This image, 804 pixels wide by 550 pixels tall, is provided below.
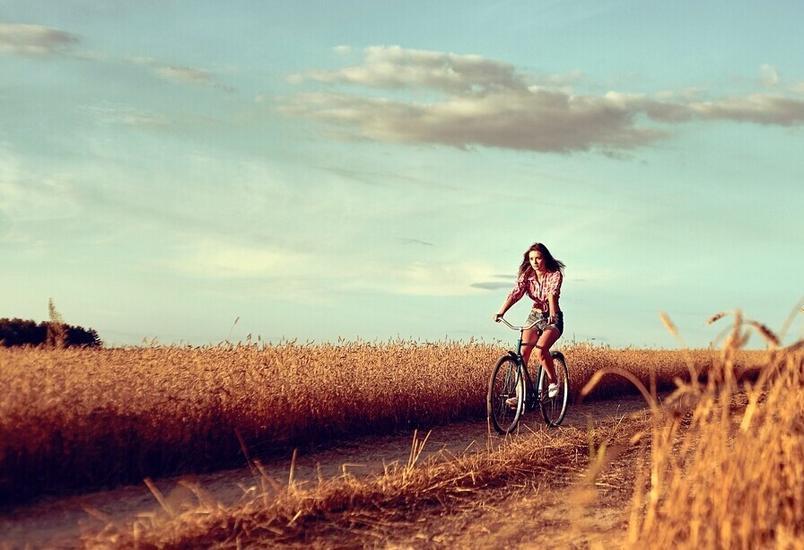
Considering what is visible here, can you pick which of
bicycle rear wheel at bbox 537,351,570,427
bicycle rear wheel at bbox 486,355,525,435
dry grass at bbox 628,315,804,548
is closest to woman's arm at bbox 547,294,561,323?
bicycle rear wheel at bbox 486,355,525,435

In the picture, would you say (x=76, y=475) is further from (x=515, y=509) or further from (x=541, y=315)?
(x=541, y=315)

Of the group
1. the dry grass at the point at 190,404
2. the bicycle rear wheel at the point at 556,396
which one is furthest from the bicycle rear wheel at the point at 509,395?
the dry grass at the point at 190,404

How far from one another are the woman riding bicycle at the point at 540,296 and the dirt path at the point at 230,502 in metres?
1.70

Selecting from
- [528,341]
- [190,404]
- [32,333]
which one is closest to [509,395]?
[528,341]

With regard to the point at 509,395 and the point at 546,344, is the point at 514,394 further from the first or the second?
the point at 546,344

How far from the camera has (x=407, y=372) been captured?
13.5m

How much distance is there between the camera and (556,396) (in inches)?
537

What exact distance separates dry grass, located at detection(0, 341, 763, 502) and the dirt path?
33cm

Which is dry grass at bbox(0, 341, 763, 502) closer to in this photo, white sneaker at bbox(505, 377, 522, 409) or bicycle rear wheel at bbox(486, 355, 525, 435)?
bicycle rear wheel at bbox(486, 355, 525, 435)

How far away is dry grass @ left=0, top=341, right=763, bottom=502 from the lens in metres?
8.27

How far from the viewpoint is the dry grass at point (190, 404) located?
8.27 metres

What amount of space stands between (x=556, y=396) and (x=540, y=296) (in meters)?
1.83

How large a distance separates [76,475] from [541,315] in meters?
6.85

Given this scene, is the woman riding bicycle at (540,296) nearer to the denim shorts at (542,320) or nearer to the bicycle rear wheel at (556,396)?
the denim shorts at (542,320)
